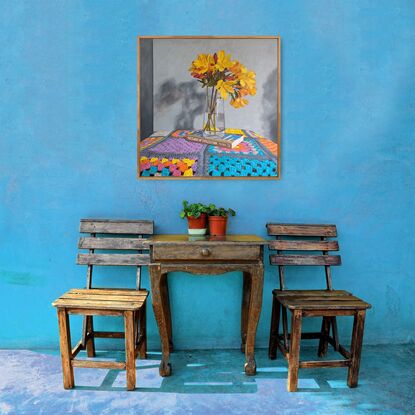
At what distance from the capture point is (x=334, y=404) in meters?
2.67

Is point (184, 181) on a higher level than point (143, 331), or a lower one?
higher

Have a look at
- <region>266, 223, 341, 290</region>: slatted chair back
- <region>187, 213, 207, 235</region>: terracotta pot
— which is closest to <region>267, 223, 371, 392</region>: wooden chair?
<region>266, 223, 341, 290</region>: slatted chair back

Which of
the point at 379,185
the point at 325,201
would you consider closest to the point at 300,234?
the point at 325,201

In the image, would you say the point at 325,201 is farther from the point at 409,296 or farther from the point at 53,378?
the point at 53,378

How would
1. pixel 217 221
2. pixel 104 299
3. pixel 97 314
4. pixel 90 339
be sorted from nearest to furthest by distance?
pixel 97 314, pixel 104 299, pixel 217 221, pixel 90 339

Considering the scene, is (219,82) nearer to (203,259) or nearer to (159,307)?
(203,259)

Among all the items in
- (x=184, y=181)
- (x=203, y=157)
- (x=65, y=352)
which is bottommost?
(x=65, y=352)

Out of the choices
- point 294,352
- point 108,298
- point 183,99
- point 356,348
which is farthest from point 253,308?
point 183,99

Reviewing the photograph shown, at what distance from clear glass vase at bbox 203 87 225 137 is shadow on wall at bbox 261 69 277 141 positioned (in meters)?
0.34

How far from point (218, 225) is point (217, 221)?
0.03 metres

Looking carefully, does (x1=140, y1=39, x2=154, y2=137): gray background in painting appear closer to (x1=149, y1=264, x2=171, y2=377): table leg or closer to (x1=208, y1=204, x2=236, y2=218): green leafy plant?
(x1=208, y1=204, x2=236, y2=218): green leafy plant

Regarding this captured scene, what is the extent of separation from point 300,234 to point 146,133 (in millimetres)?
1489

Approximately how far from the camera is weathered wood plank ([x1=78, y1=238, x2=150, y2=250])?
11.0 ft

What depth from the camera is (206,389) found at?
286cm
